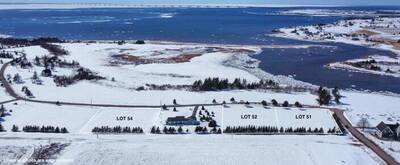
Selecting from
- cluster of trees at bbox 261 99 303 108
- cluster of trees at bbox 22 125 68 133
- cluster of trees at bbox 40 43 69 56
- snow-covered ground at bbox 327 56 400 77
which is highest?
cluster of trees at bbox 40 43 69 56

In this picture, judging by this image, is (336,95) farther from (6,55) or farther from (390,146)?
(6,55)

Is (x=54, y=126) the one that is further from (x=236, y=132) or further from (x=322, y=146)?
(x=322, y=146)

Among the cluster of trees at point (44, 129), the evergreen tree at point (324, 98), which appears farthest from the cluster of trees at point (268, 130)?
the cluster of trees at point (44, 129)

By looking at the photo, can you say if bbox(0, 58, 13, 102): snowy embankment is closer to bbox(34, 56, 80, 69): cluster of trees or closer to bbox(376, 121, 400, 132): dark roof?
bbox(34, 56, 80, 69): cluster of trees

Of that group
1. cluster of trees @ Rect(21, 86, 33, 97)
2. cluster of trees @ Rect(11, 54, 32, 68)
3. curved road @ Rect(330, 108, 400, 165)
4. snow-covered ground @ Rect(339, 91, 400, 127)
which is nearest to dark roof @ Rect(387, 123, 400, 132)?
curved road @ Rect(330, 108, 400, 165)

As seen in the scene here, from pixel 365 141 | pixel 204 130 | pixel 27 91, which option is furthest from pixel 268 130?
pixel 27 91

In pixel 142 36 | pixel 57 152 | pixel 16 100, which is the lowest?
pixel 57 152

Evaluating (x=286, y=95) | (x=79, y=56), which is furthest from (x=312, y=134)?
(x=79, y=56)
